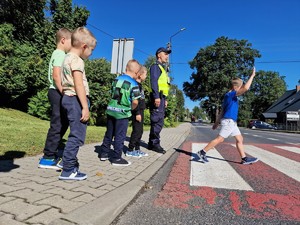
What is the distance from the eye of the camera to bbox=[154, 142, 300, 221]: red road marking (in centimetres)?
290

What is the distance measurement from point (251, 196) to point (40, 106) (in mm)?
14909

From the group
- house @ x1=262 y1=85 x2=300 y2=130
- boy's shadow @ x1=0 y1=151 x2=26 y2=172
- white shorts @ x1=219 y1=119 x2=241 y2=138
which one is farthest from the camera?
house @ x1=262 y1=85 x2=300 y2=130

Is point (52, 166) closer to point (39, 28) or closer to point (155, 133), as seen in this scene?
point (155, 133)

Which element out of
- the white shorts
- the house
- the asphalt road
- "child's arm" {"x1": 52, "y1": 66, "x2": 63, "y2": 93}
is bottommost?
the asphalt road

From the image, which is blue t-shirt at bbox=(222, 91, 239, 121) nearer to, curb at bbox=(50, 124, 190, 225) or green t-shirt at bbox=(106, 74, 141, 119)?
green t-shirt at bbox=(106, 74, 141, 119)

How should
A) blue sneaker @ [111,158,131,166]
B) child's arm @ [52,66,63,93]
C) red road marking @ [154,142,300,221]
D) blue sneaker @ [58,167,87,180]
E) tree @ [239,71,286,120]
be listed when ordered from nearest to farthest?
red road marking @ [154,142,300,221], blue sneaker @ [58,167,87,180], child's arm @ [52,66,63,93], blue sneaker @ [111,158,131,166], tree @ [239,71,286,120]

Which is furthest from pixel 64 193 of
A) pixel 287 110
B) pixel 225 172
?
pixel 287 110

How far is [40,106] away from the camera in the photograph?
1631 cm

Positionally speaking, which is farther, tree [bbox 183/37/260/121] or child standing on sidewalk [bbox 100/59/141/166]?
tree [bbox 183/37/260/121]

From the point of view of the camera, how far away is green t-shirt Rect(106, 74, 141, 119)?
4.72 meters

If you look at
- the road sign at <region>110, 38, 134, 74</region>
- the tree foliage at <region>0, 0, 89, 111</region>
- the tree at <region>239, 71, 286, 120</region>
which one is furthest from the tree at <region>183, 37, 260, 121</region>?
the road sign at <region>110, 38, 134, 74</region>

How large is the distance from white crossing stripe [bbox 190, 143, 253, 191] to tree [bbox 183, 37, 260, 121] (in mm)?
54882

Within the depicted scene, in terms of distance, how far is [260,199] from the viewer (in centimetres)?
329

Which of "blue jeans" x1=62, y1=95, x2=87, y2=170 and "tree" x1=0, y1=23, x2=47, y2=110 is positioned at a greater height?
"tree" x1=0, y1=23, x2=47, y2=110
